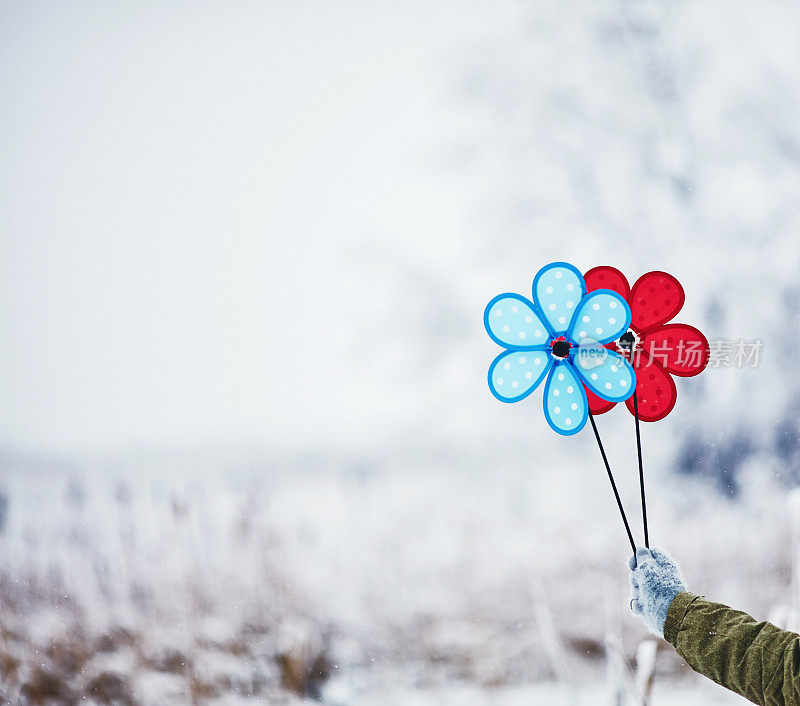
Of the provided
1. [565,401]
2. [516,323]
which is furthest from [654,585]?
[516,323]

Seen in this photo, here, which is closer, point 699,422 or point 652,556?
point 652,556

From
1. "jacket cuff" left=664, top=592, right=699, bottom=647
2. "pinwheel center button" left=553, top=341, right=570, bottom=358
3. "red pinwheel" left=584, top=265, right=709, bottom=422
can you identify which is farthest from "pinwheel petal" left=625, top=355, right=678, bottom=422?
"jacket cuff" left=664, top=592, right=699, bottom=647

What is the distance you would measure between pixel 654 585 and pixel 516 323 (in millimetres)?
355

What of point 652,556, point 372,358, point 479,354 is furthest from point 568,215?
point 652,556

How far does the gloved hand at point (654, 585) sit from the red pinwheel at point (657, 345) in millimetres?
181

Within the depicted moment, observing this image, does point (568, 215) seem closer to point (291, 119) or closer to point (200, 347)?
point (291, 119)

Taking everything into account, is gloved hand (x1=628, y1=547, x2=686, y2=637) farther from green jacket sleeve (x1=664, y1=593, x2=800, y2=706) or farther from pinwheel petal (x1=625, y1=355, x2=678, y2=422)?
pinwheel petal (x1=625, y1=355, x2=678, y2=422)

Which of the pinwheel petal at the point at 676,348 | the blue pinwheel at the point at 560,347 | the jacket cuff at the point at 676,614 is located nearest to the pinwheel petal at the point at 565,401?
the blue pinwheel at the point at 560,347

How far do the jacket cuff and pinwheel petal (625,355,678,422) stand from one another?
0.23m

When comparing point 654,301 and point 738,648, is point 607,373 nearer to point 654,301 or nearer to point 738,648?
point 654,301

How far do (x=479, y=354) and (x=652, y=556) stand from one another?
480 mm

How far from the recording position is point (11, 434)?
116 cm

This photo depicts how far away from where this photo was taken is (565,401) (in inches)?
33.7

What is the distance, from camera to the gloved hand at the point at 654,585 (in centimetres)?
78
